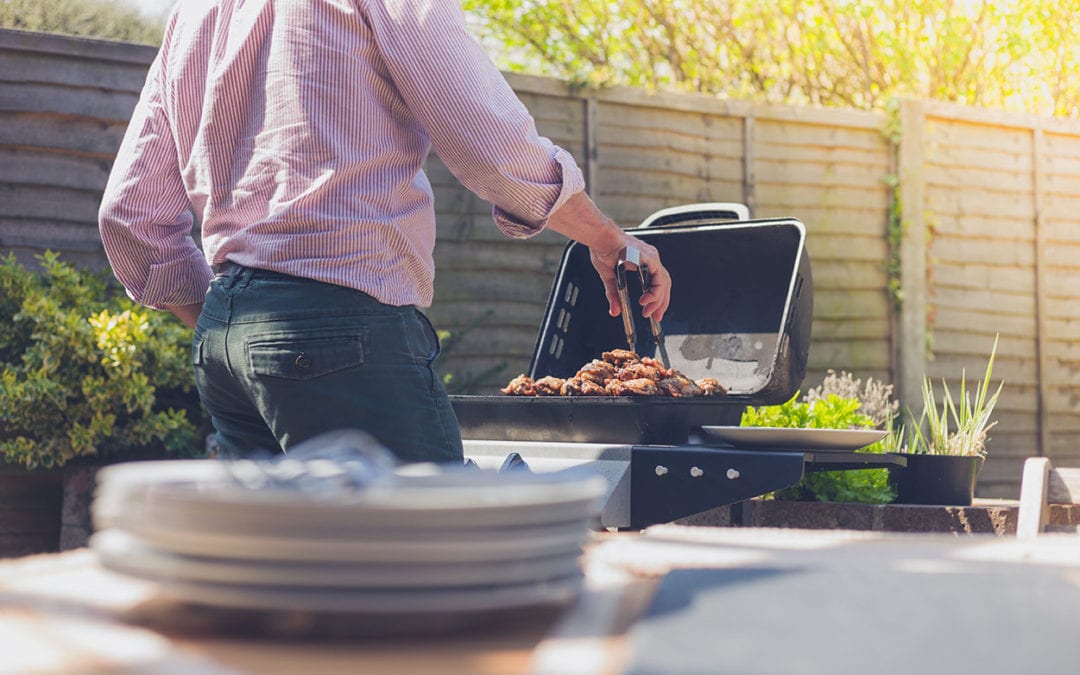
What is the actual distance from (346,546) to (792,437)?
151 cm

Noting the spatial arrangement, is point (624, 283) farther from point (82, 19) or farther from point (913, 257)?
point (913, 257)

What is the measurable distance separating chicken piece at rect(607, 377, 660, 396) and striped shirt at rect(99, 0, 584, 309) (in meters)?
0.73

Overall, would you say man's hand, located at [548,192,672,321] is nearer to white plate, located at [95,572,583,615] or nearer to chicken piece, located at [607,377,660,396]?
chicken piece, located at [607,377,660,396]

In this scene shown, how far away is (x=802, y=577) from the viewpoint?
0.69m

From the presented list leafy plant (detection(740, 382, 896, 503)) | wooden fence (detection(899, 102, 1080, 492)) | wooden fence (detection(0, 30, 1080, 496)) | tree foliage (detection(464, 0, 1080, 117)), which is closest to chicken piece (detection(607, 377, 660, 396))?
leafy plant (detection(740, 382, 896, 503))

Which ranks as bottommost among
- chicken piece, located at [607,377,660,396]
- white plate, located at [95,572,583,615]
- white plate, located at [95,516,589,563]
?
white plate, located at [95,572,583,615]

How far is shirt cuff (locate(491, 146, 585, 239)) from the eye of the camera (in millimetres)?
1620

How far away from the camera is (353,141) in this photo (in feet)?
5.22

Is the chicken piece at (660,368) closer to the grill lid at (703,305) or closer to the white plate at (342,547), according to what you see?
the grill lid at (703,305)

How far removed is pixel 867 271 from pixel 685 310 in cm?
320

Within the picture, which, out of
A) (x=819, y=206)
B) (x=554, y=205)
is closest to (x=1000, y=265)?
(x=819, y=206)

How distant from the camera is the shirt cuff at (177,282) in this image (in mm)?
1943

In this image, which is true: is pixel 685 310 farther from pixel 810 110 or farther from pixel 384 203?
pixel 810 110

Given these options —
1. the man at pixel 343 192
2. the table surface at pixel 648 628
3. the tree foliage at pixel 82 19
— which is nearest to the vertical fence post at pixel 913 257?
the tree foliage at pixel 82 19
